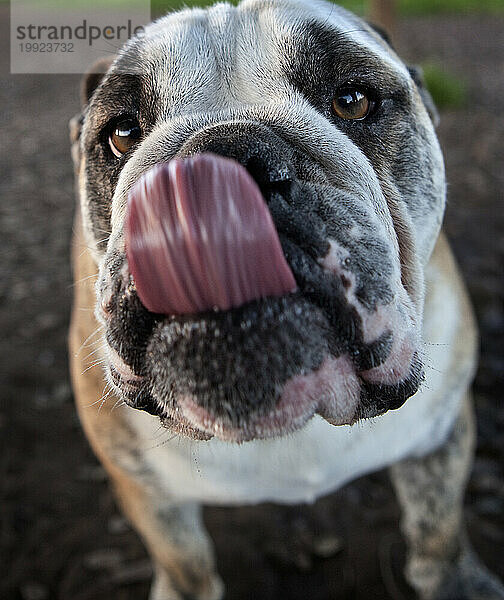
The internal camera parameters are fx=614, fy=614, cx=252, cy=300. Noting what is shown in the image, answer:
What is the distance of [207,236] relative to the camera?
0.84m

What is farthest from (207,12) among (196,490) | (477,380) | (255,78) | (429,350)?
(477,380)

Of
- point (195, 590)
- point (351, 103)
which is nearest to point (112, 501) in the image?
point (195, 590)

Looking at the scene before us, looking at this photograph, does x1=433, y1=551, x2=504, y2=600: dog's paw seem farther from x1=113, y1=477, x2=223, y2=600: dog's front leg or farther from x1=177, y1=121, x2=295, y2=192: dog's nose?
x1=177, y1=121, x2=295, y2=192: dog's nose

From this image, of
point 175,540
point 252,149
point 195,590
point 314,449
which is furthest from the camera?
point 195,590

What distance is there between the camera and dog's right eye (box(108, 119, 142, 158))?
1333 millimetres

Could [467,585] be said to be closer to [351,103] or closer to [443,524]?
[443,524]

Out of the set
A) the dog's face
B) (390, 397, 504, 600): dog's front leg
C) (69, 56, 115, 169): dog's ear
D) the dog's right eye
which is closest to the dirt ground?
(390, 397, 504, 600): dog's front leg

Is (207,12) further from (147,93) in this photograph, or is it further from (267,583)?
(267,583)

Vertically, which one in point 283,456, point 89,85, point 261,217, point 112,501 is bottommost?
point 112,501

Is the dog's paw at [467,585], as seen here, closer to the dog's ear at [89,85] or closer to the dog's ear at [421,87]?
the dog's ear at [421,87]

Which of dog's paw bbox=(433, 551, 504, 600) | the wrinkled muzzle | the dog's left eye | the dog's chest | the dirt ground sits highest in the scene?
the dog's left eye

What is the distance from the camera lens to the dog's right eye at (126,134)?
133 cm

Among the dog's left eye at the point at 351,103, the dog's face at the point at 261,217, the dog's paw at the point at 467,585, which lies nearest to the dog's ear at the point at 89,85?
the dog's face at the point at 261,217

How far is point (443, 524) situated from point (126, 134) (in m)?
1.53
